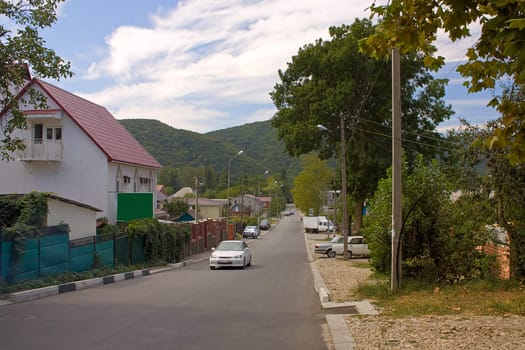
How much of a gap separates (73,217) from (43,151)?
11.6 m

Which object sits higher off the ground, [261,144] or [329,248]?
[261,144]

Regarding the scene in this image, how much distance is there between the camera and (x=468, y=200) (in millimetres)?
16000

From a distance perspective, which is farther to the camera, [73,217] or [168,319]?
[73,217]

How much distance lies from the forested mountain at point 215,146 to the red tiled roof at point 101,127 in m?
69.3

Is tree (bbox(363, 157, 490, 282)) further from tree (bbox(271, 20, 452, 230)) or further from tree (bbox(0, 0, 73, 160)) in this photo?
tree (bbox(271, 20, 452, 230))

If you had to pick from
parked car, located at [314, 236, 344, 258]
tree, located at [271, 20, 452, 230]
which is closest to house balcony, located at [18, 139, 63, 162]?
tree, located at [271, 20, 452, 230]

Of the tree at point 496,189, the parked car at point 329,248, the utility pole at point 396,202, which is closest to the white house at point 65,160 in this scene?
the parked car at point 329,248

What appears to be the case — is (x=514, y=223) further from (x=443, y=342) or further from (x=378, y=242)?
(x=443, y=342)

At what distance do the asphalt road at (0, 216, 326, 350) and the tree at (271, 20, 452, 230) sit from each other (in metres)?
19.9

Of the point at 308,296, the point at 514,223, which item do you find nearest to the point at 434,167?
the point at 514,223

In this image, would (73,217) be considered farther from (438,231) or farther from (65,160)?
(438,231)

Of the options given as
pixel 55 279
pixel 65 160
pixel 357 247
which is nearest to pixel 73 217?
pixel 55 279

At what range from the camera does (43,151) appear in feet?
108

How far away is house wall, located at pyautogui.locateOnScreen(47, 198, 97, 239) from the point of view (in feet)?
70.3
